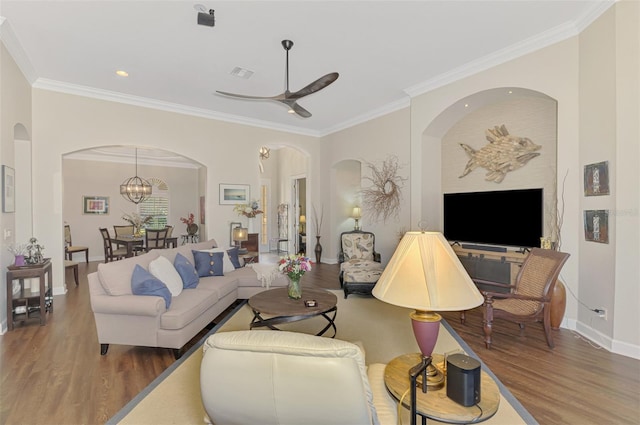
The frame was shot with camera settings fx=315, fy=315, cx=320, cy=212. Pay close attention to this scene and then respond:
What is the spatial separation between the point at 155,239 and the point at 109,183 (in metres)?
3.08

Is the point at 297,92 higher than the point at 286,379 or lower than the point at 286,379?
higher

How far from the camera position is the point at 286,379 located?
3.77ft

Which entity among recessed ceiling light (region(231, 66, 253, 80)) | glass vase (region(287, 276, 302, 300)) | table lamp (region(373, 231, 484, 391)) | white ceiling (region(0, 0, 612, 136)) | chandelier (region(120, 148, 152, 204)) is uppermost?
white ceiling (region(0, 0, 612, 136))

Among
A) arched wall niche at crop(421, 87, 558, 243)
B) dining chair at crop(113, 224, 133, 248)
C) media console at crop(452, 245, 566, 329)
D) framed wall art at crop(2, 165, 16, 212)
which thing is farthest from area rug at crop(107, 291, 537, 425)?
dining chair at crop(113, 224, 133, 248)

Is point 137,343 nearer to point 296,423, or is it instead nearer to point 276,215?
point 296,423

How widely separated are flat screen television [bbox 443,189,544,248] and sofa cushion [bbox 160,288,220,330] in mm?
4085

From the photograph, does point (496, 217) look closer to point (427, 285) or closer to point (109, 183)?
point (427, 285)

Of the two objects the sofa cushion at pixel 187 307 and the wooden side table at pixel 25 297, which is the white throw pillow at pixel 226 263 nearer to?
the sofa cushion at pixel 187 307

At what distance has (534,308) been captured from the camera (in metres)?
3.30

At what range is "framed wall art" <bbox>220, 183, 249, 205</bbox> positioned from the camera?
22.2ft

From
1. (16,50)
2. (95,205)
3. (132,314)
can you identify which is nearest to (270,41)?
(16,50)

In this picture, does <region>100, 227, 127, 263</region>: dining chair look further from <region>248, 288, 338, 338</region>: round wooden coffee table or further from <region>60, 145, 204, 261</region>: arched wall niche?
<region>248, 288, 338, 338</region>: round wooden coffee table

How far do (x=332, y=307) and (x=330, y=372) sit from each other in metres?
2.31

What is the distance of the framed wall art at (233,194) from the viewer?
22.2 feet
